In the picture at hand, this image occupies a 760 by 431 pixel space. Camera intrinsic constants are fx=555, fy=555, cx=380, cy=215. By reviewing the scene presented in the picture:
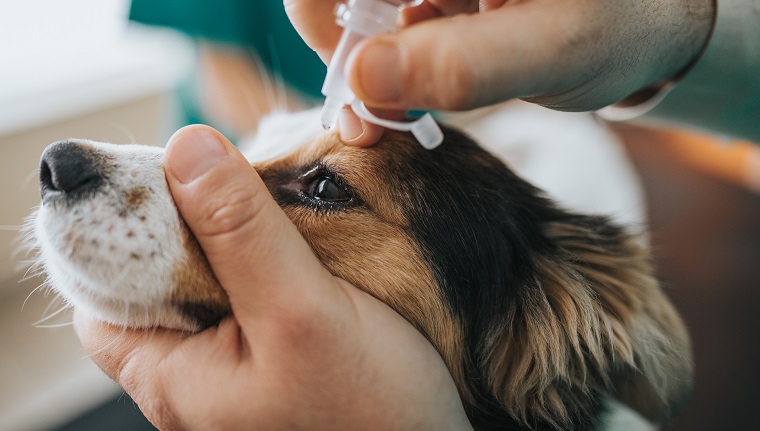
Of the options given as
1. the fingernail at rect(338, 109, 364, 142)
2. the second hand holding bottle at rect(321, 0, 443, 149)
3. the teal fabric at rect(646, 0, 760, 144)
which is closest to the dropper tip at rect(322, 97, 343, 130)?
the second hand holding bottle at rect(321, 0, 443, 149)

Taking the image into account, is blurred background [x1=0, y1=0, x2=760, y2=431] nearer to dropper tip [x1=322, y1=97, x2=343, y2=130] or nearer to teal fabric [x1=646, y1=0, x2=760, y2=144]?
teal fabric [x1=646, y1=0, x2=760, y2=144]

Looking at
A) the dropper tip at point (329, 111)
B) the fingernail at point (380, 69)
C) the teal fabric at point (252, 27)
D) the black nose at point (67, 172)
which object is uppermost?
the fingernail at point (380, 69)

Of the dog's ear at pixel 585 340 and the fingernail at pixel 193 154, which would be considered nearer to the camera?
the fingernail at pixel 193 154

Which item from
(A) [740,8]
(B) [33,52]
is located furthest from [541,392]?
(B) [33,52]

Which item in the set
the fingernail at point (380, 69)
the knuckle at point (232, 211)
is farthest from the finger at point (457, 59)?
the knuckle at point (232, 211)

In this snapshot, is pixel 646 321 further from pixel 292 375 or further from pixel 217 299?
pixel 217 299

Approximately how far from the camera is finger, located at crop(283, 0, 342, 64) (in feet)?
3.26

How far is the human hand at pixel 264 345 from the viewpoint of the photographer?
2.75 feet

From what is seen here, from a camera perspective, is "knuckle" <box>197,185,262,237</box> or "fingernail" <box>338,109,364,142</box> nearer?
"knuckle" <box>197,185,262,237</box>

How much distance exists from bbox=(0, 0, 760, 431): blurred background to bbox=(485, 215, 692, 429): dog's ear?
616mm

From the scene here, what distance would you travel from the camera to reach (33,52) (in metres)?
2.15

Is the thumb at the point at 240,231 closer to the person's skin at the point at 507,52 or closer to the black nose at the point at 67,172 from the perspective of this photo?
the black nose at the point at 67,172

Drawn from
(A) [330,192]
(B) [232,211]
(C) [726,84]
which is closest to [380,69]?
(B) [232,211]

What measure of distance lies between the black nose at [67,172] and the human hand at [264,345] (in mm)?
137
